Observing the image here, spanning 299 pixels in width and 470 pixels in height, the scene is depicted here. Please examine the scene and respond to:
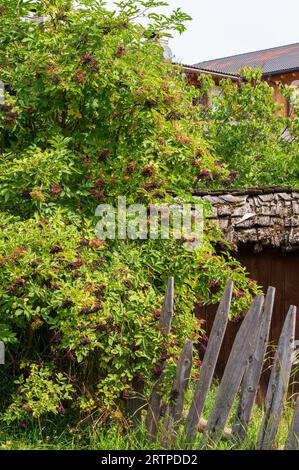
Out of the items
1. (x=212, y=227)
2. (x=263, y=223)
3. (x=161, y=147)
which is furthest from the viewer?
(x=263, y=223)

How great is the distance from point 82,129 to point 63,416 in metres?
2.18

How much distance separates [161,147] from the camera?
6320 mm

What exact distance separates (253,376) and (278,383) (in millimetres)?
277

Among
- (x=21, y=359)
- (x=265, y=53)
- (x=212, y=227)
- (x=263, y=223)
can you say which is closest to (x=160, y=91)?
(x=212, y=227)

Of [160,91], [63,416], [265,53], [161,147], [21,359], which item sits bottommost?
[63,416]

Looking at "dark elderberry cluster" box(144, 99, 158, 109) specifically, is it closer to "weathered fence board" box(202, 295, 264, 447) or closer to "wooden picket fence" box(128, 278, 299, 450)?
"wooden picket fence" box(128, 278, 299, 450)

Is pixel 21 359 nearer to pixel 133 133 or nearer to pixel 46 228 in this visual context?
pixel 46 228

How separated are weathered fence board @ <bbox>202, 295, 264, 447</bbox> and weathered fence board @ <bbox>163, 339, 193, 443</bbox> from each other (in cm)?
33

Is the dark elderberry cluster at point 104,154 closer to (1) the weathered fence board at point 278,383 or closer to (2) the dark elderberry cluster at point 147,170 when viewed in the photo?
(2) the dark elderberry cluster at point 147,170

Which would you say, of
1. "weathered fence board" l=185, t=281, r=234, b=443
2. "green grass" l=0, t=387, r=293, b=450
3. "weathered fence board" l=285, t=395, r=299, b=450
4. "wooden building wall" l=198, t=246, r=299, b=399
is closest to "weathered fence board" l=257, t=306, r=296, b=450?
"weathered fence board" l=285, t=395, r=299, b=450
